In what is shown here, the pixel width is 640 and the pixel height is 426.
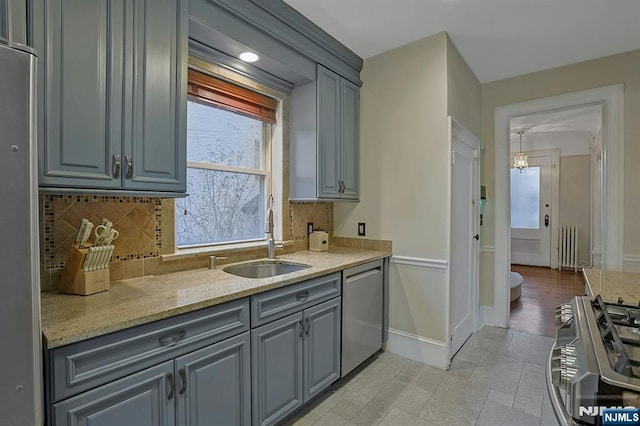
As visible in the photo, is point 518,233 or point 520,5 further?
point 518,233

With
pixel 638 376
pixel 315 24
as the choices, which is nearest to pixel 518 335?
pixel 638 376

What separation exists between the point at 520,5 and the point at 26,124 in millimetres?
2859

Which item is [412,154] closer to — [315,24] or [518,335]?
[315,24]

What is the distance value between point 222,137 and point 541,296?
4.88 metres

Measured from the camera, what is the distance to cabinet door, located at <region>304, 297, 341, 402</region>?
6.54ft

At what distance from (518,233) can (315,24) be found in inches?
256

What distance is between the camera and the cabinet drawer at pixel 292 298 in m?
1.68

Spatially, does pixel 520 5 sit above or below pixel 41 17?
above

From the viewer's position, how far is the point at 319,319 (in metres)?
2.08

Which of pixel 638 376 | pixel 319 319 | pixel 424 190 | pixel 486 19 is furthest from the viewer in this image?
pixel 424 190

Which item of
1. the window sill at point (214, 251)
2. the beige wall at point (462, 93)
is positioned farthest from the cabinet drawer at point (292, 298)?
the beige wall at point (462, 93)

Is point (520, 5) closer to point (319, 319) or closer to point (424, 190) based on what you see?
point (424, 190)

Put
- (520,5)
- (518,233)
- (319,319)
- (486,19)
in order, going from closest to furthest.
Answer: (319,319) < (520,5) < (486,19) < (518,233)

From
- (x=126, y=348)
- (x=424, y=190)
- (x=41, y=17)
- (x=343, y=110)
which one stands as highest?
(x=343, y=110)
